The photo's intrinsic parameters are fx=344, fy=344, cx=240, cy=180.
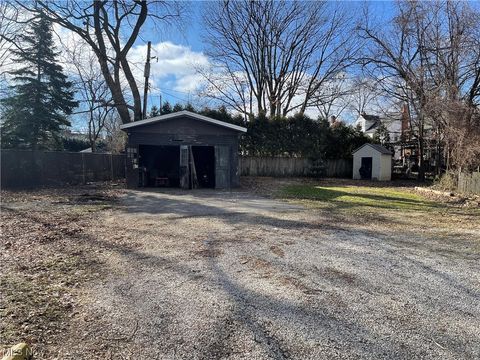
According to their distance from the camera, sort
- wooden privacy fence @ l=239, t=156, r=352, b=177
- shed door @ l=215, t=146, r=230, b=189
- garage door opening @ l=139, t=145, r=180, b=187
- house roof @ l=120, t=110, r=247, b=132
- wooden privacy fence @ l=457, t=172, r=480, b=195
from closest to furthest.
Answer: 1. wooden privacy fence @ l=457, t=172, r=480, b=195
2. house roof @ l=120, t=110, r=247, b=132
3. shed door @ l=215, t=146, r=230, b=189
4. garage door opening @ l=139, t=145, r=180, b=187
5. wooden privacy fence @ l=239, t=156, r=352, b=177

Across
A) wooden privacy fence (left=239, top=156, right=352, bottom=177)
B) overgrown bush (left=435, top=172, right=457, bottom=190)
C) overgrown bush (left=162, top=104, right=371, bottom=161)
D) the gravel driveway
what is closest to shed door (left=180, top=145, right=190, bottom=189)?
overgrown bush (left=162, top=104, right=371, bottom=161)

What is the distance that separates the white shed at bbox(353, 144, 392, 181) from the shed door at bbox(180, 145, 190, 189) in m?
12.2

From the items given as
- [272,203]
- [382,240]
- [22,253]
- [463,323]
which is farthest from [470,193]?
[22,253]

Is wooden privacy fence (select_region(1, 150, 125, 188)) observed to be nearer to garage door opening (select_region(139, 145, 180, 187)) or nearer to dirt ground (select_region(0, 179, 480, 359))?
garage door opening (select_region(139, 145, 180, 187))

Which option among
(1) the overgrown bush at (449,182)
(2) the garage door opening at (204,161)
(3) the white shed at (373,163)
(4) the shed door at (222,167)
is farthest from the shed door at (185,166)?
(3) the white shed at (373,163)

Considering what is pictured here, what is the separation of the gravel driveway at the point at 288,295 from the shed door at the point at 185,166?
794cm

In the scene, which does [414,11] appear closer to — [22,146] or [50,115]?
[50,115]

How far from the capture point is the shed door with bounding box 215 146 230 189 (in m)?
14.6

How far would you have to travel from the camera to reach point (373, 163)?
2125 centimetres

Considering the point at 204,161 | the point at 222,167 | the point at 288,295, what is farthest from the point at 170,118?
the point at 288,295

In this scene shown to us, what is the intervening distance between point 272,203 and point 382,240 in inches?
184

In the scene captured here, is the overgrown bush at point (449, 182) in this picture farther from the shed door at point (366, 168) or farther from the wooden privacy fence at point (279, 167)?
the wooden privacy fence at point (279, 167)

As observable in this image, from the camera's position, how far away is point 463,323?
2.91 meters

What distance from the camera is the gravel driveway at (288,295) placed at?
2533 mm
